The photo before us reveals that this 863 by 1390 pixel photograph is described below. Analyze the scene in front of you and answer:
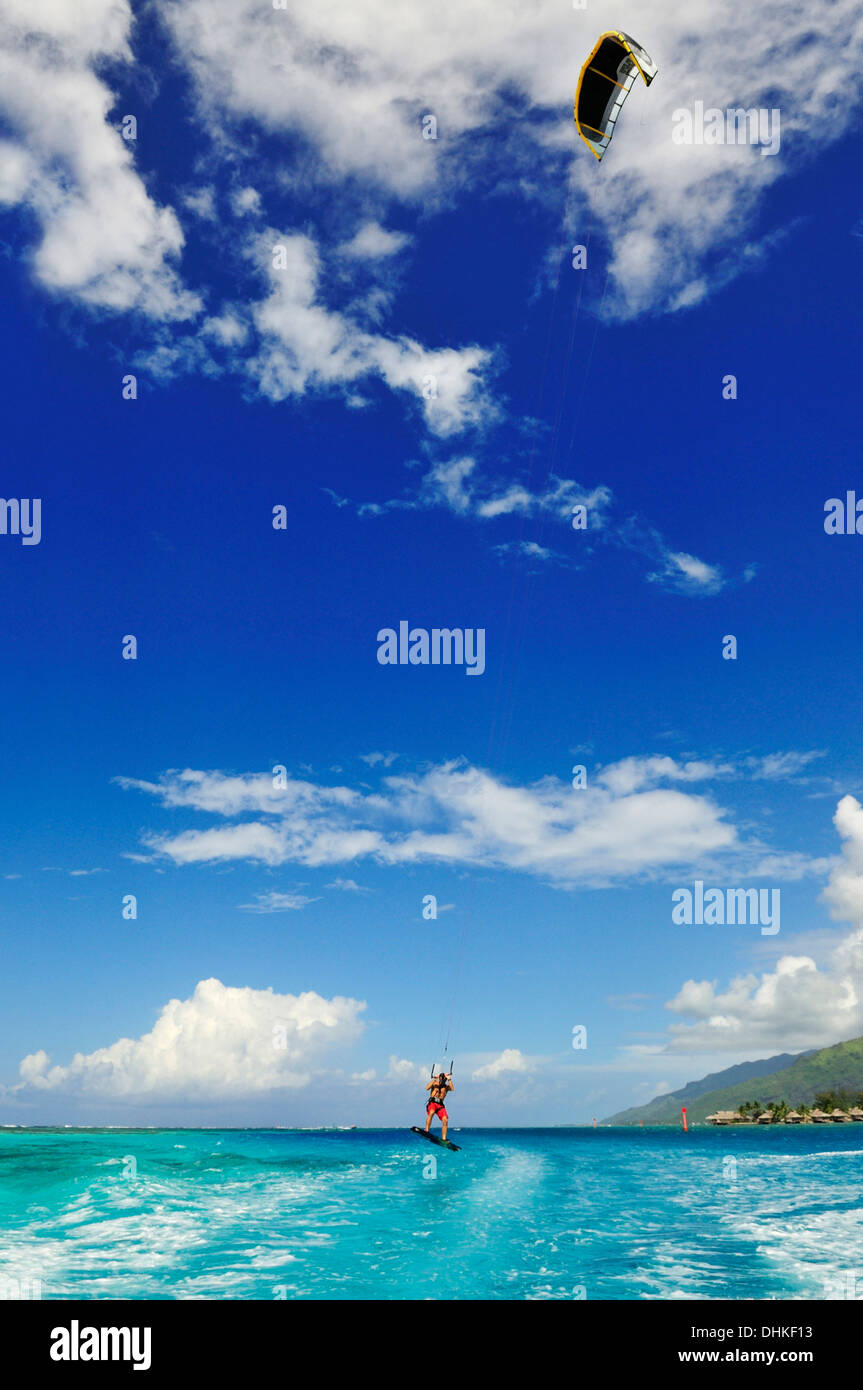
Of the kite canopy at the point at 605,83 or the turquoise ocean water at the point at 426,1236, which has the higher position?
the kite canopy at the point at 605,83

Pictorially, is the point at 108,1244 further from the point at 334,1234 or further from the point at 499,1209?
the point at 499,1209

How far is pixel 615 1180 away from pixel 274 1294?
99.4ft

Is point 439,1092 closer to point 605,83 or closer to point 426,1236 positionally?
point 426,1236

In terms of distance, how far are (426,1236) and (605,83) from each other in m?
32.4

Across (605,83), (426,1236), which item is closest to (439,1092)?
(426,1236)

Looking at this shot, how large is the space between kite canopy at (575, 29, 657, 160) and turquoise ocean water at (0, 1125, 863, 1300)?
2814cm

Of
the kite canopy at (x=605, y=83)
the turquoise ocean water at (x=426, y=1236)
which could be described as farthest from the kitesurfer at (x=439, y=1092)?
the kite canopy at (x=605, y=83)

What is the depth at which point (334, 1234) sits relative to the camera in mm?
23719

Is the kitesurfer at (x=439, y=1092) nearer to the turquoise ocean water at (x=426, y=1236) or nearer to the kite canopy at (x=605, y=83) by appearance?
the turquoise ocean water at (x=426, y=1236)

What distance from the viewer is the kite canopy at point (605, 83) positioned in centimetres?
1898

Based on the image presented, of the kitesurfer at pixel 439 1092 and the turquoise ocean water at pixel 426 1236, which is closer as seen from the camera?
the turquoise ocean water at pixel 426 1236

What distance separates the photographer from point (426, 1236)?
2344 cm

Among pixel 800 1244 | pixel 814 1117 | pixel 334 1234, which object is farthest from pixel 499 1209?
pixel 814 1117

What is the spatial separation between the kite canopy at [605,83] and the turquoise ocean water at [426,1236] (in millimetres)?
28140
